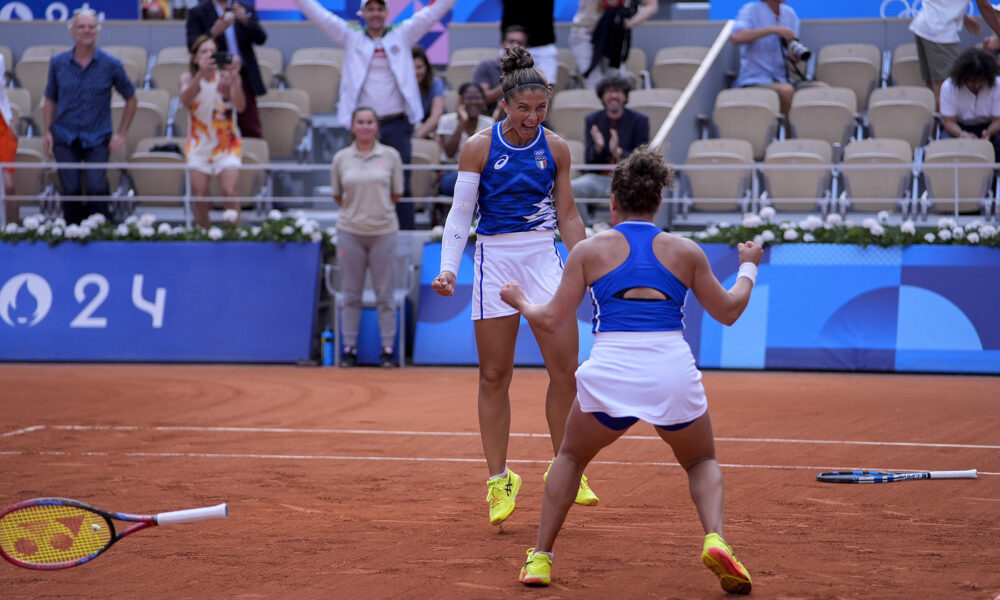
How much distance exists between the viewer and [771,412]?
32.9 ft

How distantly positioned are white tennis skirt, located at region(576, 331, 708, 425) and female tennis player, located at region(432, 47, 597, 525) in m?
1.35

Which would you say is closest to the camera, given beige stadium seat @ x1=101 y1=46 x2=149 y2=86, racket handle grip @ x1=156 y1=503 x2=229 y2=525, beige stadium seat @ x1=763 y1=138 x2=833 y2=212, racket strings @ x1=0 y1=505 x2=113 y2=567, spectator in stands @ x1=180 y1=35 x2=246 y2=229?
racket handle grip @ x1=156 y1=503 x2=229 y2=525

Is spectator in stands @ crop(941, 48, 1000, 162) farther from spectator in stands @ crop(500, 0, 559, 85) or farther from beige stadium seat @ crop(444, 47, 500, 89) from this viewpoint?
beige stadium seat @ crop(444, 47, 500, 89)

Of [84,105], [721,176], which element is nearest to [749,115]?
[721,176]

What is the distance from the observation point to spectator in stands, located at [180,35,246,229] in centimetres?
1376

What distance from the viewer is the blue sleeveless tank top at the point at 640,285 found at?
15.5ft

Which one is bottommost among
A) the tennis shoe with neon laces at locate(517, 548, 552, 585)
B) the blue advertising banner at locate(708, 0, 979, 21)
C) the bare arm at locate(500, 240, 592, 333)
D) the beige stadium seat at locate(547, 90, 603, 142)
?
the tennis shoe with neon laces at locate(517, 548, 552, 585)

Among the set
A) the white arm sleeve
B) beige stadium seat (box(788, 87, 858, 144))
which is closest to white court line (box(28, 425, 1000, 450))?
the white arm sleeve

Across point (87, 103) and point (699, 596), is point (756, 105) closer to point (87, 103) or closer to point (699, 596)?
point (87, 103)

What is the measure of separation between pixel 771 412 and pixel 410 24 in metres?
6.61

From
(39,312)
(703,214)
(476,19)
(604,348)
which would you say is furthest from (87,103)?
(604,348)

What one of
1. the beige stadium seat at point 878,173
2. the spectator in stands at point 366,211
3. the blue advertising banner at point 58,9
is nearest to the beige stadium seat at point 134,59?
the blue advertising banner at point 58,9

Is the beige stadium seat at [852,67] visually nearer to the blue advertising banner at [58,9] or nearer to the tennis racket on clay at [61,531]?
the blue advertising banner at [58,9]

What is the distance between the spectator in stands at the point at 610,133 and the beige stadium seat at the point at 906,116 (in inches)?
127
